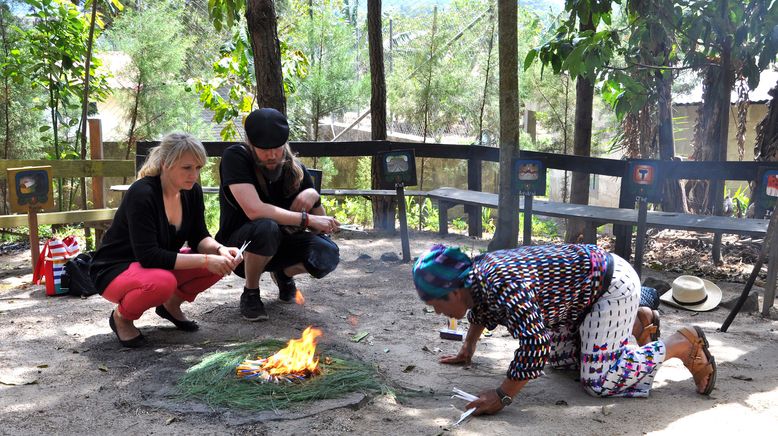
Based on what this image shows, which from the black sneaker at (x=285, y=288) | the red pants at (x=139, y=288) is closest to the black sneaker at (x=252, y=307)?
the black sneaker at (x=285, y=288)

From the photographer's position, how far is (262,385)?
11.1ft

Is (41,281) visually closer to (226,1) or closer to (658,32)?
(226,1)

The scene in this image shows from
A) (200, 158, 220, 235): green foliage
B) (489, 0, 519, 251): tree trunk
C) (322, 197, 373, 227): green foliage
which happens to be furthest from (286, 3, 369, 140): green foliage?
(489, 0, 519, 251): tree trunk

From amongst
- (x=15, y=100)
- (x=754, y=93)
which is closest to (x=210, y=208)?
(x=15, y=100)

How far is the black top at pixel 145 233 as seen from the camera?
12.4 feet

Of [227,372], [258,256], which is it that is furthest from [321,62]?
[227,372]

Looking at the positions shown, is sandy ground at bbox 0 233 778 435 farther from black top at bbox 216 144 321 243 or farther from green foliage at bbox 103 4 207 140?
green foliage at bbox 103 4 207 140

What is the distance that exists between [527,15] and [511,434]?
11.6 metres

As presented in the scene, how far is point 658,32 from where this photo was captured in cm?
575

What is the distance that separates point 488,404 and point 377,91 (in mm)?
6591

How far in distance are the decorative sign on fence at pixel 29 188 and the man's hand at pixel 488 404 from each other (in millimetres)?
4730

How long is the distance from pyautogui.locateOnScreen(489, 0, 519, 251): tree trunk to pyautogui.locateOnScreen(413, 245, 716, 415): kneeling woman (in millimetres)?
2552

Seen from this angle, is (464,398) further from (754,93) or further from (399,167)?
(754,93)

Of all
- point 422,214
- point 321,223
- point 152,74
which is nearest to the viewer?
point 321,223
